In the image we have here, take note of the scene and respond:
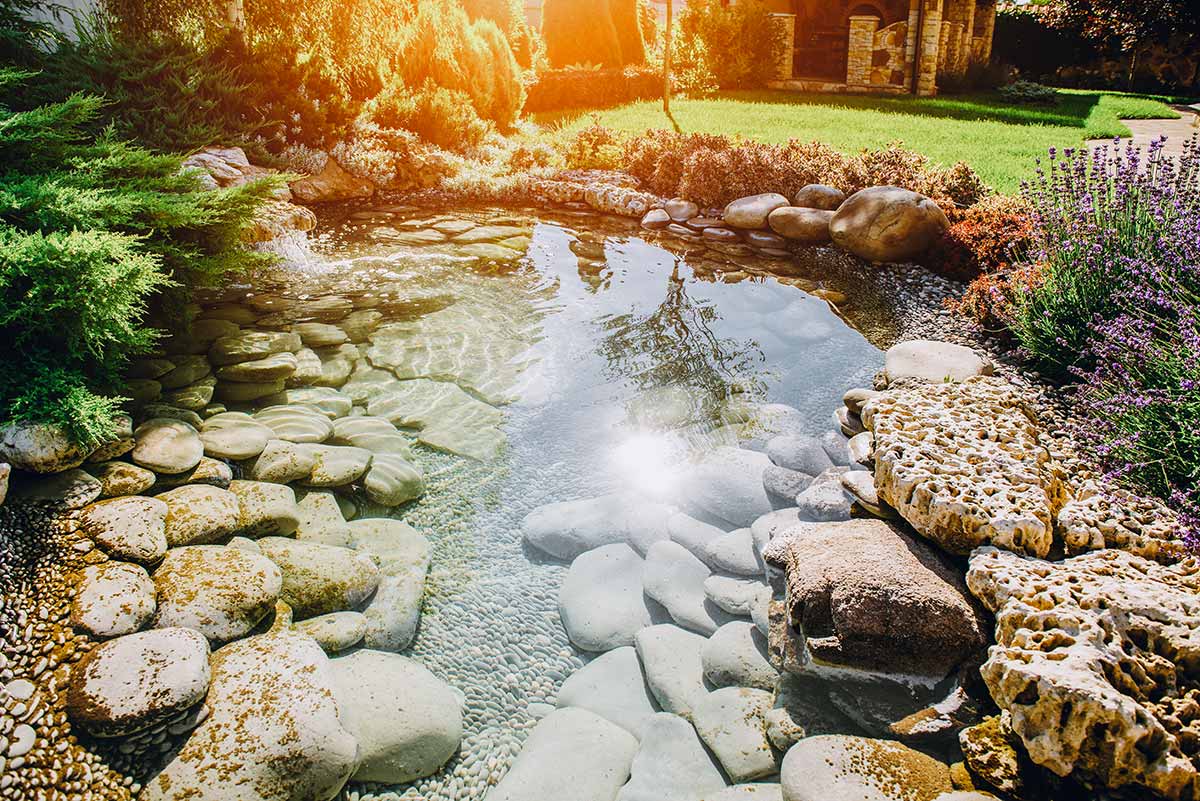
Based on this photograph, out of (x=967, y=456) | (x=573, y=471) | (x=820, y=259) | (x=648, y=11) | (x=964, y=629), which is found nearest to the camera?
(x=964, y=629)

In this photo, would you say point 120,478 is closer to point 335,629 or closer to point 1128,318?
point 335,629

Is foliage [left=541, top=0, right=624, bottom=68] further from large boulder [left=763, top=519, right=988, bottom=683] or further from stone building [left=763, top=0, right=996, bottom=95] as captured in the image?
large boulder [left=763, top=519, right=988, bottom=683]

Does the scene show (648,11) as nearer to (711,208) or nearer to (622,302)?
(711,208)

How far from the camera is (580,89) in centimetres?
1967

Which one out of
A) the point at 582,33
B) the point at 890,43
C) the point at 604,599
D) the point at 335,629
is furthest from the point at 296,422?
the point at 582,33

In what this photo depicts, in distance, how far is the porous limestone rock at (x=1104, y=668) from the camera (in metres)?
2.17

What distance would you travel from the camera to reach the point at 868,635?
2.96 meters

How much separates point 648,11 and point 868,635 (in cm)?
2818

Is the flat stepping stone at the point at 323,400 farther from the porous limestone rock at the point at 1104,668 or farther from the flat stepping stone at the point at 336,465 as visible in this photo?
the porous limestone rock at the point at 1104,668

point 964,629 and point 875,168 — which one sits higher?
point 875,168

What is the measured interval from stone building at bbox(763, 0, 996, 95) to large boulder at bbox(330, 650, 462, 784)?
20760 millimetres

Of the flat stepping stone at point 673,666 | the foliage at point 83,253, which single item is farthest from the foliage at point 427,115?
the flat stepping stone at point 673,666

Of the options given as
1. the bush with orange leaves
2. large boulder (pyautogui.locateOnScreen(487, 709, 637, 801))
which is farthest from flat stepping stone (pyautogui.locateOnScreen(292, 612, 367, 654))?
the bush with orange leaves

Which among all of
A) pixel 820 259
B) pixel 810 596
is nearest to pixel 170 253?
pixel 810 596
